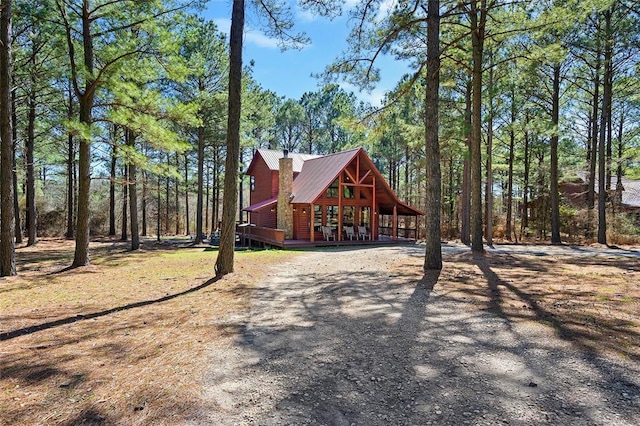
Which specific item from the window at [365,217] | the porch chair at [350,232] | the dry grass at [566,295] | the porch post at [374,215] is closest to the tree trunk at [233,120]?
the dry grass at [566,295]

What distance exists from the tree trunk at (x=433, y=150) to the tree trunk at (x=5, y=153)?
31.8ft

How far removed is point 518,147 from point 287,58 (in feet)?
67.4

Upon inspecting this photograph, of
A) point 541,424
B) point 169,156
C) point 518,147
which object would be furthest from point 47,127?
point 518,147

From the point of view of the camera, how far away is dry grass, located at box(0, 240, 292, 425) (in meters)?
2.78

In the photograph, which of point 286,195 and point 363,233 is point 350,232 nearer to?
point 363,233

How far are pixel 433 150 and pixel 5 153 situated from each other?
9877mm

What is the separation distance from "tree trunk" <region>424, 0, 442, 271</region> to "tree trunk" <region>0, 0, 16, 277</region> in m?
9.69

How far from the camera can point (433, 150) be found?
8.37 m

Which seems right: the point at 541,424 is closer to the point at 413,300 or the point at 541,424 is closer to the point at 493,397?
the point at 493,397

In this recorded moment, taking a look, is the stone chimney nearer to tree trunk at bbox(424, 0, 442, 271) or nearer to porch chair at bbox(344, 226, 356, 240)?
porch chair at bbox(344, 226, 356, 240)

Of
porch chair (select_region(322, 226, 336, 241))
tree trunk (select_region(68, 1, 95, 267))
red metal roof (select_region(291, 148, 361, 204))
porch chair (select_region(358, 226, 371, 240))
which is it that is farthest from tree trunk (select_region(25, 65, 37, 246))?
porch chair (select_region(358, 226, 371, 240))

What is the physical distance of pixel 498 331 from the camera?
4285 millimetres

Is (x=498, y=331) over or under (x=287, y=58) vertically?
under

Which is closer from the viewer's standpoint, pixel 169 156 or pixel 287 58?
pixel 287 58
